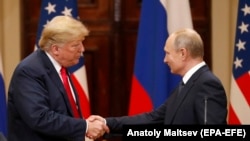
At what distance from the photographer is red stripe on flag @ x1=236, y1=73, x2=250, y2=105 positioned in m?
4.10

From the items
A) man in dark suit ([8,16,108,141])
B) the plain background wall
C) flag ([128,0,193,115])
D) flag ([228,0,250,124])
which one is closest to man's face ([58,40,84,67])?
man in dark suit ([8,16,108,141])

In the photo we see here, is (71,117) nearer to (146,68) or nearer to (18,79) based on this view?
(18,79)

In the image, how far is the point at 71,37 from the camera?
2.95 metres

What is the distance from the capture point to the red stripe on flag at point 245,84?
4100 mm

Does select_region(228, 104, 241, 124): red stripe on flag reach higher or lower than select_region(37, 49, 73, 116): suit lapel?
A: lower

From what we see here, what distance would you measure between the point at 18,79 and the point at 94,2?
219cm

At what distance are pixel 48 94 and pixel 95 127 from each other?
1.07ft

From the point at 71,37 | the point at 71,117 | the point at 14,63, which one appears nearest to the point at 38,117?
the point at 71,117

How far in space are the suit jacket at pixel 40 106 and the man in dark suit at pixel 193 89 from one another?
0.51 meters

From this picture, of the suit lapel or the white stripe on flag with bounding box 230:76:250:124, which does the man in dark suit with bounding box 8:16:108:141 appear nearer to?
the suit lapel

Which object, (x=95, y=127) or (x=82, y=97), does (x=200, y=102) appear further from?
(x=82, y=97)

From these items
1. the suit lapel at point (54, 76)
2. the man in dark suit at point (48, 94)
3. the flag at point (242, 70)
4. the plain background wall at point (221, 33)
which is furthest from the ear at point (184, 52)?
the plain background wall at point (221, 33)

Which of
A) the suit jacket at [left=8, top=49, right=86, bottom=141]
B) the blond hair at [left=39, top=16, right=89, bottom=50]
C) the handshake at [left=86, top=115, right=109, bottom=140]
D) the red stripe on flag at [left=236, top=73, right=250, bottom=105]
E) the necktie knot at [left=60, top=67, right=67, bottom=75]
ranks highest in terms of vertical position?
the blond hair at [left=39, top=16, right=89, bottom=50]

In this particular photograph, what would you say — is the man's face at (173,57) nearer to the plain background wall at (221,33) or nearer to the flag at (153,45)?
the flag at (153,45)
